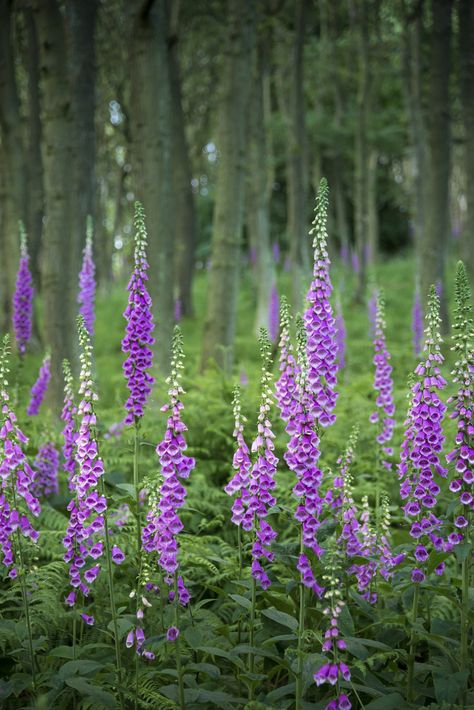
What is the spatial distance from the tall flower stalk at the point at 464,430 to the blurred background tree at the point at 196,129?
10.3 feet

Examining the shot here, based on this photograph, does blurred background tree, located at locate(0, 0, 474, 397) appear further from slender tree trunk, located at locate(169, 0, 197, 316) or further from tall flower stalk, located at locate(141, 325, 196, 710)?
tall flower stalk, located at locate(141, 325, 196, 710)

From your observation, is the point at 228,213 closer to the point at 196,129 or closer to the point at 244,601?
the point at 244,601

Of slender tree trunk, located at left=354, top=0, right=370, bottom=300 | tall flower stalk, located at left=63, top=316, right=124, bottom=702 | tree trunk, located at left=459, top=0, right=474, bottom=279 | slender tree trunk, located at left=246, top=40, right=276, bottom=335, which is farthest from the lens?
slender tree trunk, located at left=354, top=0, right=370, bottom=300

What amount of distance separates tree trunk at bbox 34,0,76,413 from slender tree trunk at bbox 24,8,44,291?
5.41m

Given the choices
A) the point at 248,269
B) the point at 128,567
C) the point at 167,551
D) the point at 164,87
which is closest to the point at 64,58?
the point at 164,87

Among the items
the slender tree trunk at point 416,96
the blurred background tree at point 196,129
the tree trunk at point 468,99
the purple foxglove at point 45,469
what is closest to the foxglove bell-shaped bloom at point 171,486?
the purple foxglove at point 45,469

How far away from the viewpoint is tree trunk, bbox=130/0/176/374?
8312mm

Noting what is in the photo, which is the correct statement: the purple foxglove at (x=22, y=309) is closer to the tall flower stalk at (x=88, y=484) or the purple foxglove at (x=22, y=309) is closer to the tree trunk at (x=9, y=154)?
the tall flower stalk at (x=88, y=484)

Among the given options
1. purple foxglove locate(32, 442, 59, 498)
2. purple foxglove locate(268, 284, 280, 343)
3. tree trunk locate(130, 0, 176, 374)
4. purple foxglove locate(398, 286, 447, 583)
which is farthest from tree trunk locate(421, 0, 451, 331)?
purple foxglove locate(398, 286, 447, 583)

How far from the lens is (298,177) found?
560 inches

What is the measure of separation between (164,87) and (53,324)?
299 centimetres

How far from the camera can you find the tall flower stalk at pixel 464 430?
3398 millimetres

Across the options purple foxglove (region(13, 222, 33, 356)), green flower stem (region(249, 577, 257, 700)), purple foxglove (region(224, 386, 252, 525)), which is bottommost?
green flower stem (region(249, 577, 257, 700))

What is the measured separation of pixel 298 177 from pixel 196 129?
13031 millimetres
